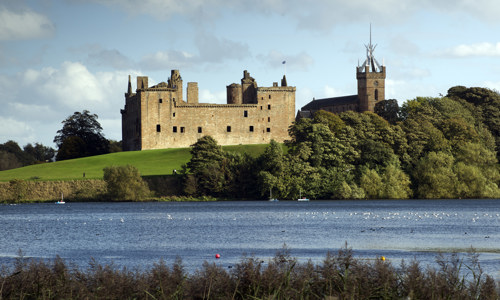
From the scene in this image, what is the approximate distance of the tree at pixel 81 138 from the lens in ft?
411

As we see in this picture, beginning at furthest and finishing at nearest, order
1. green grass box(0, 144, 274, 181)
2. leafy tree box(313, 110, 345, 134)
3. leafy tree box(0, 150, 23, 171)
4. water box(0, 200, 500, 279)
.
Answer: leafy tree box(0, 150, 23, 171) < green grass box(0, 144, 274, 181) < leafy tree box(313, 110, 345, 134) < water box(0, 200, 500, 279)

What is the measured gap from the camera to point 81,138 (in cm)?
12794

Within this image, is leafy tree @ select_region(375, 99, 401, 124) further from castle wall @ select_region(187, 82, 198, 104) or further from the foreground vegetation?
the foreground vegetation

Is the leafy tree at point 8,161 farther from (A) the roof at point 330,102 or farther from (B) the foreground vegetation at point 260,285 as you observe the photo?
(B) the foreground vegetation at point 260,285

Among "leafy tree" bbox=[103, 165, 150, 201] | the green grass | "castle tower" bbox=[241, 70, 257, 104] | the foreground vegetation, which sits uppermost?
"castle tower" bbox=[241, 70, 257, 104]

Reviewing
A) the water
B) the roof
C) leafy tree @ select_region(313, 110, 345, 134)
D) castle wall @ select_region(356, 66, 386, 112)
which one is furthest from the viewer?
the roof

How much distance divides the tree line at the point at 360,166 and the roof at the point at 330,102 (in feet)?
258

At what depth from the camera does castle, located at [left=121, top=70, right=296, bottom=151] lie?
5059 inches

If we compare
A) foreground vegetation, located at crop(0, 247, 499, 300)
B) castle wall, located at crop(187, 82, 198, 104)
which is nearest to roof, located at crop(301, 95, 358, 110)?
castle wall, located at crop(187, 82, 198, 104)

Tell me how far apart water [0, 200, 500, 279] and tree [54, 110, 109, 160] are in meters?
58.5

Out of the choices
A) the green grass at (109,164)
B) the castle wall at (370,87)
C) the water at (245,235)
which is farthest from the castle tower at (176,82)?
the water at (245,235)

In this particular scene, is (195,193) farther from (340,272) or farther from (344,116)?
(340,272)

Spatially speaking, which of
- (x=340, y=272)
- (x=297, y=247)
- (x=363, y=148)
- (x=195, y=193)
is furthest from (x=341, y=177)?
(x=340, y=272)

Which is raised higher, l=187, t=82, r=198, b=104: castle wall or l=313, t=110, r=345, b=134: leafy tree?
l=187, t=82, r=198, b=104: castle wall
